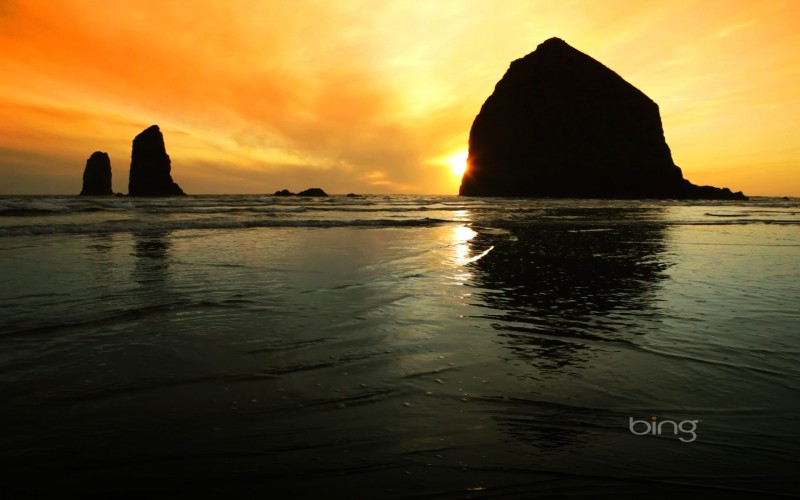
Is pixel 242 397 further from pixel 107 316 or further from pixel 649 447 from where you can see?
pixel 107 316

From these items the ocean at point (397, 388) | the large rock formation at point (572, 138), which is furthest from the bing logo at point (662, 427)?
the large rock formation at point (572, 138)

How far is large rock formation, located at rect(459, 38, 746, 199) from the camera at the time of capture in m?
109

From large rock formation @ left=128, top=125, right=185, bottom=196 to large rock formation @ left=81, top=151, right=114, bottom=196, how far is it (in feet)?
71.7

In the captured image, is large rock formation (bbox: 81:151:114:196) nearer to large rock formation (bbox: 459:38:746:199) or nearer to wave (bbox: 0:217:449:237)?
large rock formation (bbox: 459:38:746:199)

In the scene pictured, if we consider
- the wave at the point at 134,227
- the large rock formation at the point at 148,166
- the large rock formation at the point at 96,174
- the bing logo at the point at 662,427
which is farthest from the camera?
the large rock formation at the point at 96,174

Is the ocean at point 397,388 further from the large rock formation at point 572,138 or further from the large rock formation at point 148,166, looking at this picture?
the large rock formation at point 148,166

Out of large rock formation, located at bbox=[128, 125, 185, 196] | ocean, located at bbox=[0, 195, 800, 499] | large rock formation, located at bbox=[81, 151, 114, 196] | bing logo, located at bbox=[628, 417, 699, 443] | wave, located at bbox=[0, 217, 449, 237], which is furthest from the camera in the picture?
large rock formation, located at bbox=[81, 151, 114, 196]

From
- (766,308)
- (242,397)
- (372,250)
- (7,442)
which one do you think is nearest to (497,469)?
(242,397)

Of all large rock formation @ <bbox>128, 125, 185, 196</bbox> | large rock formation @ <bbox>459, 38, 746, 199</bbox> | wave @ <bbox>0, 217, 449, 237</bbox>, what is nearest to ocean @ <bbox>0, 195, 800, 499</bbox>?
wave @ <bbox>0, 217, 449, 237</bbox>

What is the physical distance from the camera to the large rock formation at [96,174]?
145 m

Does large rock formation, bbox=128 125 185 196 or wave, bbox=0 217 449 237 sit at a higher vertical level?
large rock formation, bbox=128 125 185 196

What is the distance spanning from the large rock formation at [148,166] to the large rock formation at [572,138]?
93764 mm

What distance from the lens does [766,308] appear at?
229 inches

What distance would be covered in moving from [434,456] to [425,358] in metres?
1.57
